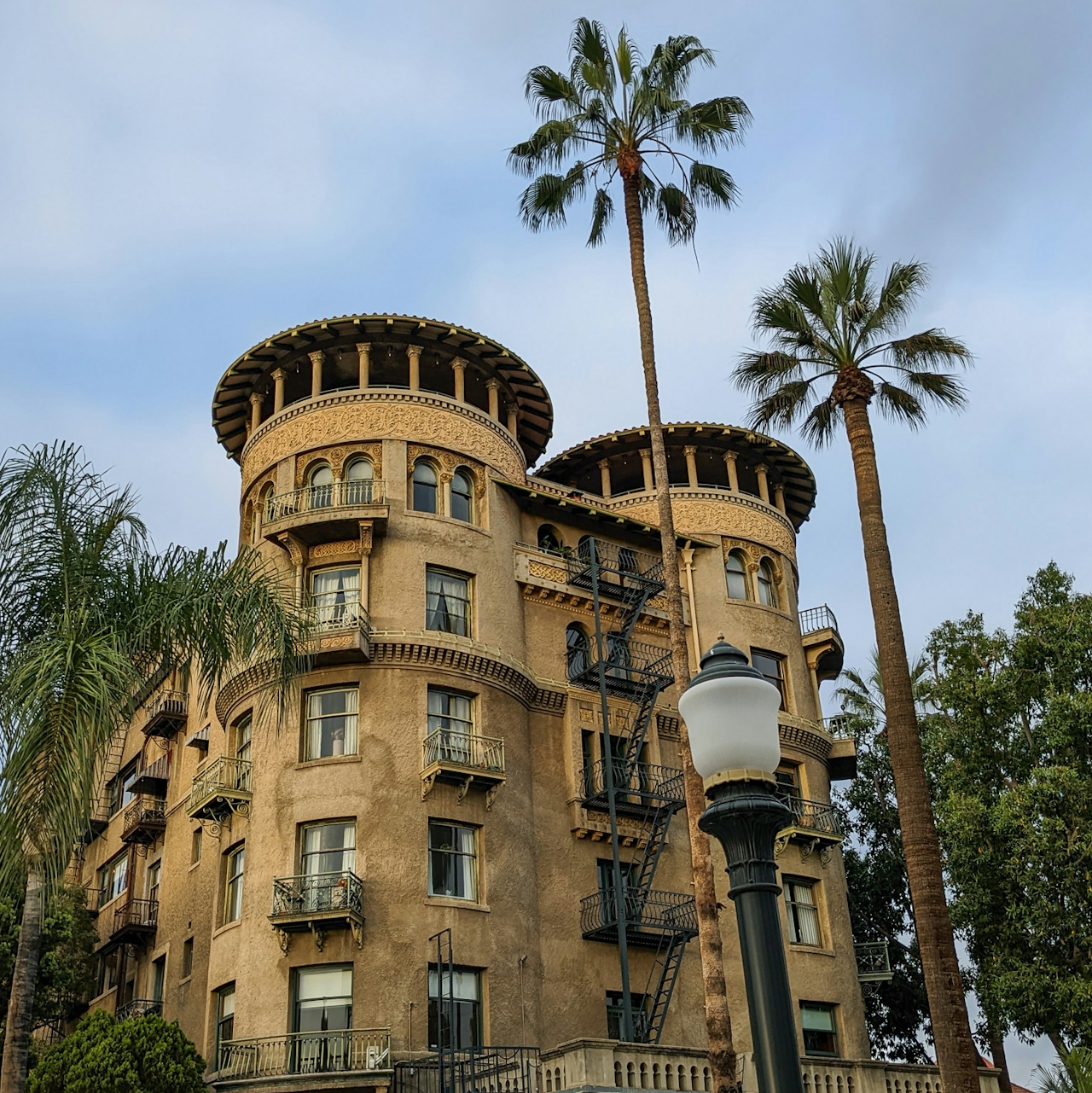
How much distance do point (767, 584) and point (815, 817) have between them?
26.4 feet

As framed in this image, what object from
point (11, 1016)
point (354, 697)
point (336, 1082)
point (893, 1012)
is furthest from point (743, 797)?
point (893, 1012)

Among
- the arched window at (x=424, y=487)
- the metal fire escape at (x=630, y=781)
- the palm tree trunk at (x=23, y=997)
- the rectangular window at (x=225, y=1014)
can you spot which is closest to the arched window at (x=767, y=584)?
the metal fire escape at (x=630, y=781)

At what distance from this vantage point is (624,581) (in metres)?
39.8

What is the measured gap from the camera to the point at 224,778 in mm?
34188

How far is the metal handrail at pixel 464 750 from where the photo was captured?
32125 mm

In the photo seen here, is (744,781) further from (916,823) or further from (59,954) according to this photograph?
(59,954)

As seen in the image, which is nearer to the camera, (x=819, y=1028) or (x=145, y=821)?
(x=819, y=1028)

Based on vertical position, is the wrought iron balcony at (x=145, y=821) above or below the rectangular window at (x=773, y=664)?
below

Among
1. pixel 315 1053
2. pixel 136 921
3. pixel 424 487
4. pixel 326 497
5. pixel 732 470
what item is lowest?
pixel 315 1053

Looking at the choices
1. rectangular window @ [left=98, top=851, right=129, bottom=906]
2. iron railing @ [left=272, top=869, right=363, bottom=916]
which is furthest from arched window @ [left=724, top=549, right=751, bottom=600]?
rectangular window @ [left=98, top=851, right=129, bottom=906]

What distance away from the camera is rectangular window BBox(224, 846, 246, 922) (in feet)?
107

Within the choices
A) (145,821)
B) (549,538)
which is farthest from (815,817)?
(145,821)

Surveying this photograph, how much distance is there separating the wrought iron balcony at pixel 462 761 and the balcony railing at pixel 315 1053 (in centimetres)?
578

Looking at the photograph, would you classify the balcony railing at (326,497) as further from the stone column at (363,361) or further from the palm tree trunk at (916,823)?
the palm tree trunk at (916,823)
